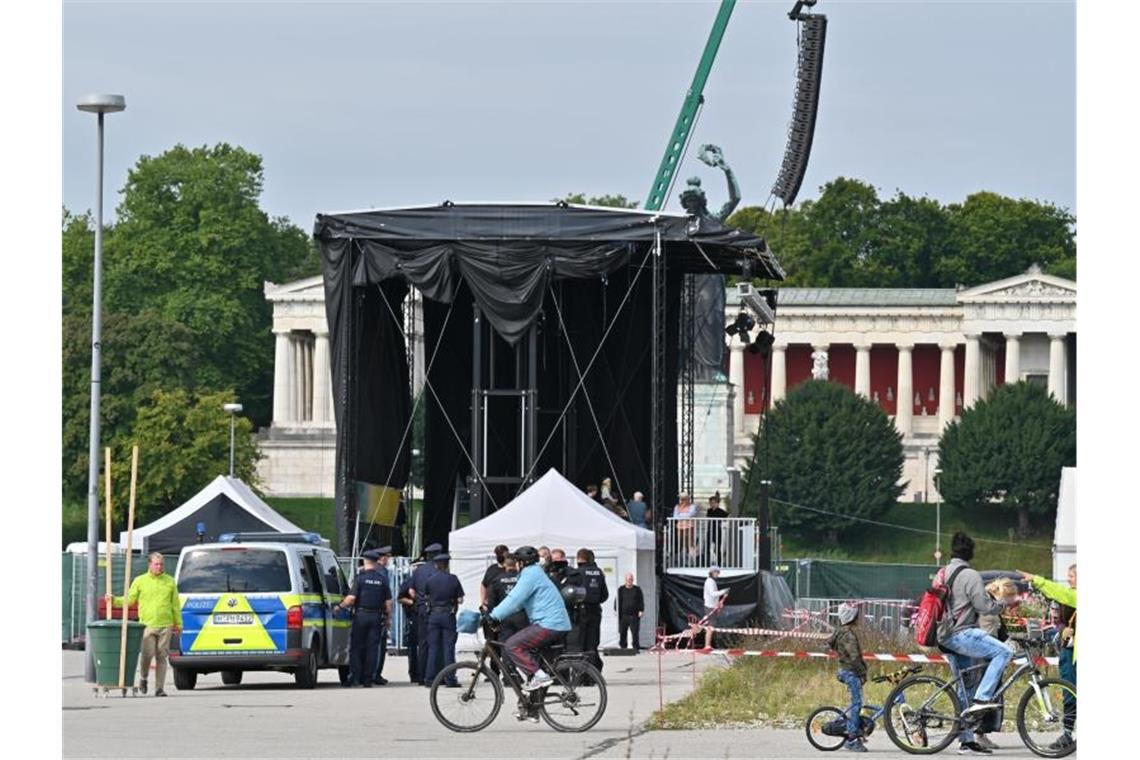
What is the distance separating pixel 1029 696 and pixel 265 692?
10.5 metres

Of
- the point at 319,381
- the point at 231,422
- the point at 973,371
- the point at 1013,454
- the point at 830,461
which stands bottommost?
the point at 830,461

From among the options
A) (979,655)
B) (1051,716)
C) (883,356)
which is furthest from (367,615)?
(883,356)

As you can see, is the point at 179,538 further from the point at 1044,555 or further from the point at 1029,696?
the point at 1044,555

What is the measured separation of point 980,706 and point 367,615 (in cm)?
1069

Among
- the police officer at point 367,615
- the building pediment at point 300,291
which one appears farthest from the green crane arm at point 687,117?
the police officer at point 367,615

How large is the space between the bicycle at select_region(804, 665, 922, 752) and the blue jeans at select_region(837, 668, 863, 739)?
0.11 ft

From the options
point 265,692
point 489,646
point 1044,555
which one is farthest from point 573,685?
point 1044,555

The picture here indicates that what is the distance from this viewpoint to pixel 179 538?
42.2 meters

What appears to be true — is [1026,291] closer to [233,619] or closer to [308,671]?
[308,671]

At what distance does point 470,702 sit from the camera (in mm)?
20484

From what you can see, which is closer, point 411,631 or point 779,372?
point 411,631

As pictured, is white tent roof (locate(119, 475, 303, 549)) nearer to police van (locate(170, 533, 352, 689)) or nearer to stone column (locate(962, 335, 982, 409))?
police van (locate(170, 533, 352, 689))

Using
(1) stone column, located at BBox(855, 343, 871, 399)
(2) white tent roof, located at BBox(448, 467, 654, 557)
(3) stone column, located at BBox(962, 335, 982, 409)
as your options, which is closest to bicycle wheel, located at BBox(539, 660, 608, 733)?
(2) white tent roof, located at BBox(448, 467, 654, 557)

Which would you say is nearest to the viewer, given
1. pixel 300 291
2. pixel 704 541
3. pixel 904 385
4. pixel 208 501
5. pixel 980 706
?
pixel 980 706
